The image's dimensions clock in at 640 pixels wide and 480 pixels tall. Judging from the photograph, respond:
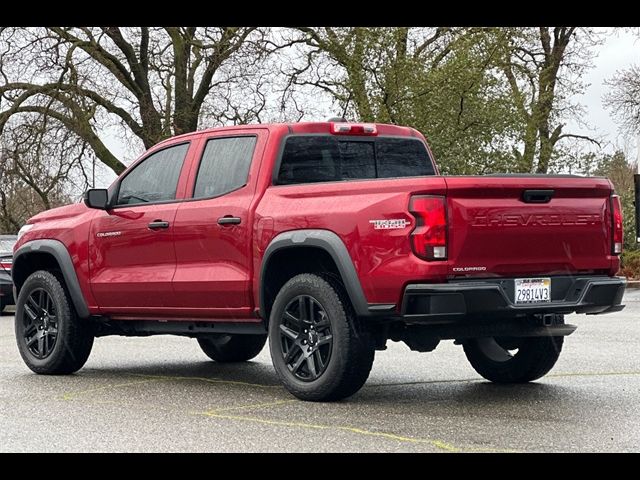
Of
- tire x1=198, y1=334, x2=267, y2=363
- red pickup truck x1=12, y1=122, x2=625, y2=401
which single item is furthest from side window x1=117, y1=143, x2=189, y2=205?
tire x1=198, y1=334, x2=267, y2=363

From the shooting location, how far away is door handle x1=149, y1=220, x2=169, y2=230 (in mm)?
9638

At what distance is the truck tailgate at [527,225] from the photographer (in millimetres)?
7863

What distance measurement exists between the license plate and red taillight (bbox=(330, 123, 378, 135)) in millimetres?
2152

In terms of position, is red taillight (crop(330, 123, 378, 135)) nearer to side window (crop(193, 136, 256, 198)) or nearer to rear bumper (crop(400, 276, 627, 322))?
side window (crop(193, 136, 256, 198))

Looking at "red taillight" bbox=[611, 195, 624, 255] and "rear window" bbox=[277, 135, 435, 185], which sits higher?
"rear window" bbox=[277, 135, 435, 185]

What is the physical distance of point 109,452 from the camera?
654 cm

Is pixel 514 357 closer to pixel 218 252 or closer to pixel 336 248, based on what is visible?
pixel 336 248

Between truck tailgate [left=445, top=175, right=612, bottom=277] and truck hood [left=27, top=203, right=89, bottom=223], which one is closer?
truck tailgate [left=445, top=175, right=612, bottom=277]

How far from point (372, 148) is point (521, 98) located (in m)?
20.3

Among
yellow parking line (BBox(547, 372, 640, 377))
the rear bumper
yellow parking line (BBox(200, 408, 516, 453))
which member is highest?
the rear bumper

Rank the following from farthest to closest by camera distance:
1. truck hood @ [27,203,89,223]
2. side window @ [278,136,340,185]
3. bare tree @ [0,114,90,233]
Answer: bare tree @ [0,114,90,233] → truck hood @ [27,203,89,223] → side window @ [278,136,340,185]

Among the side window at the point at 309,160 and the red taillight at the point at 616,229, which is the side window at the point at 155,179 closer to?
the side window at the point at 309,160

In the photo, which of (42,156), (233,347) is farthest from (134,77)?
(233,347)
